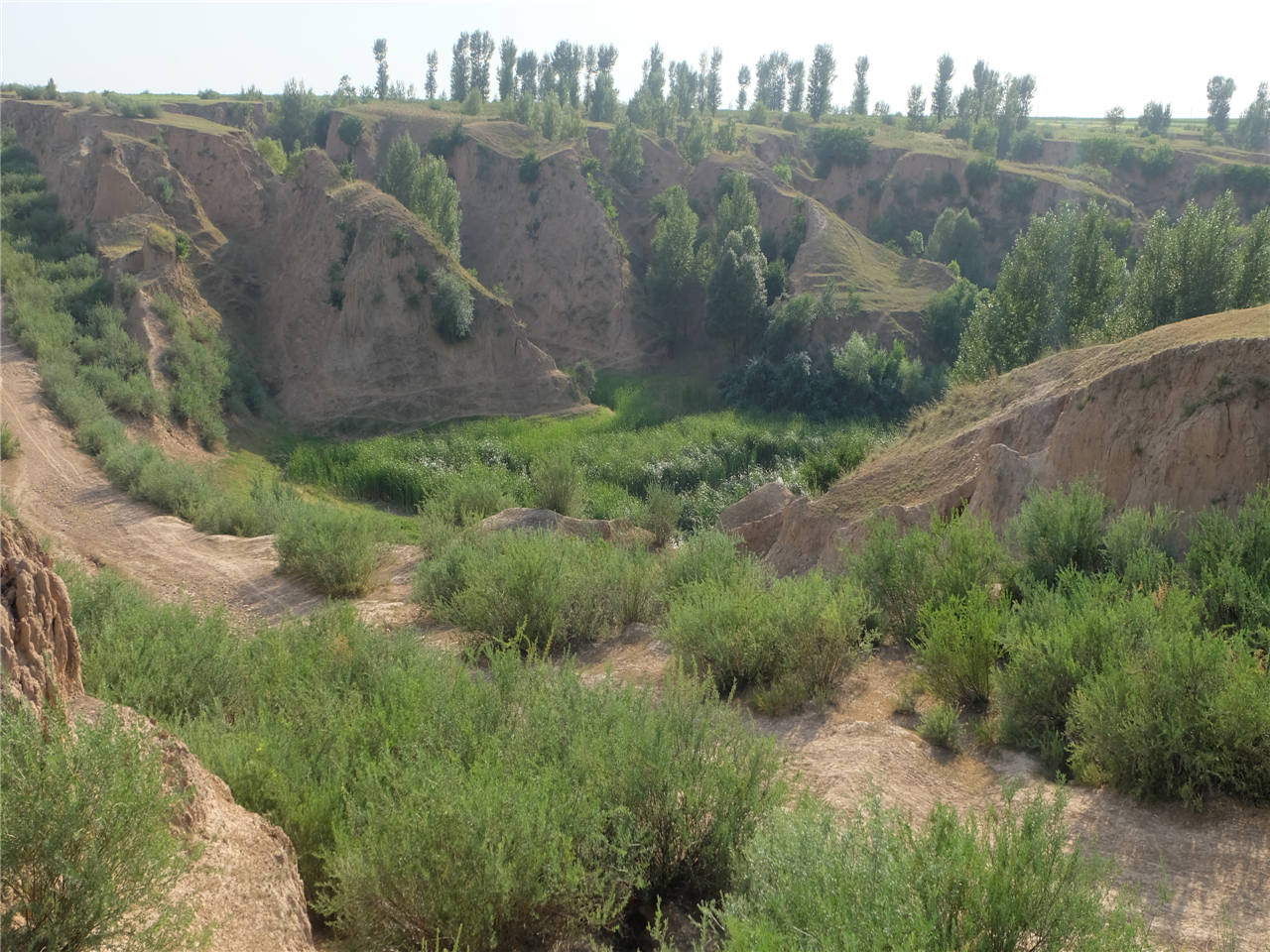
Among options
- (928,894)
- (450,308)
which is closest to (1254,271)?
(450,308)

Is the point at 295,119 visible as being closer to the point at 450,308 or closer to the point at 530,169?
the point at 530,169

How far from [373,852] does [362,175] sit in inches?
2204

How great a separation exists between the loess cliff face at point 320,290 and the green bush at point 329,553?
16.1 metres

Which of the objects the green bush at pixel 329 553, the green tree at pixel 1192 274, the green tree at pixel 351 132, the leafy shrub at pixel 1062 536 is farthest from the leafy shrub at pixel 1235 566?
the green tree at pixel 351 132

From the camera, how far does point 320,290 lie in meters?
34.0

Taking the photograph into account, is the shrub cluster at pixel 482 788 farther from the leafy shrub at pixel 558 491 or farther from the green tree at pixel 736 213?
the green tree at pixel 736 213

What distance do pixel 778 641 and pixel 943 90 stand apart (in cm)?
9787

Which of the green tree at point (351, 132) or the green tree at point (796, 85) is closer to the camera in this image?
the green tree at point (351, 132)

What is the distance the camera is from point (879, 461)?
51.8 ft

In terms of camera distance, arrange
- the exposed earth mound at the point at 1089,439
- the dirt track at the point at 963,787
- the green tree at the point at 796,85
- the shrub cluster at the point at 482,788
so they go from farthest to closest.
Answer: the green tree at the point at 796,85 < the exposed earth mound at the point at 1089,439 < the dirt track at the point at 963,787 < the shrub cluster at the point at 482,788

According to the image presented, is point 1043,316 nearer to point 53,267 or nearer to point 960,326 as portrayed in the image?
point 960,326

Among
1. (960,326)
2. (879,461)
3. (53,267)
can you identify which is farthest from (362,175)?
(879,461)

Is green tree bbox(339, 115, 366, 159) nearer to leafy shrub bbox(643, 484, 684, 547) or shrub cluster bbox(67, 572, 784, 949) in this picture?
leafy shrub bbox(643, 484, 684, 547)

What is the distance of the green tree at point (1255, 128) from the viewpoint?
82375 millimetres
